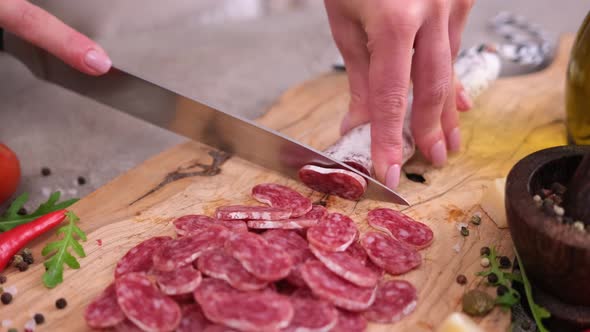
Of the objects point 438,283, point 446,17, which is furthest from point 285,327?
point 446,17

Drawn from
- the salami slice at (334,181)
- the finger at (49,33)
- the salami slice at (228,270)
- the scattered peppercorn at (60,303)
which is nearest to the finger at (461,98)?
the salami slice at (334,181)

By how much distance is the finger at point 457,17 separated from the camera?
2.28 meters

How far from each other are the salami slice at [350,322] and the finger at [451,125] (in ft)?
3.25

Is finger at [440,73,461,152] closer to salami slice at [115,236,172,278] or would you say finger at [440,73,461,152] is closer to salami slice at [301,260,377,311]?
salami slice at [301,260,377,311]

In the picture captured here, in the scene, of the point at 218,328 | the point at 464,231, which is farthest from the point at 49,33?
the point at 464,231

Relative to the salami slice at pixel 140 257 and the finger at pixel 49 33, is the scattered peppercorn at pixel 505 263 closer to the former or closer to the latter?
the salami slice at pixel 140 257

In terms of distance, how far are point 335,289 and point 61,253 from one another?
0.88 metres

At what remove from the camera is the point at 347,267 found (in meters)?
1.80

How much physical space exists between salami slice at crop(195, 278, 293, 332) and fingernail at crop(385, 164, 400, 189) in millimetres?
697

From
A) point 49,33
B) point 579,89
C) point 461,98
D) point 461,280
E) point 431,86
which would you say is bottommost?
point 461,280

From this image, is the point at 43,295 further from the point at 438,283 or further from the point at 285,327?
the point at 438,283

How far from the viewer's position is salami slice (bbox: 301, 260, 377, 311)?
1731mm

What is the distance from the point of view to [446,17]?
2.12 meters

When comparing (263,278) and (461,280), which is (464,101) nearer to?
(461,280)
